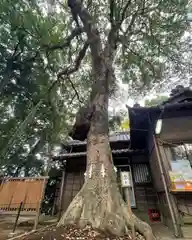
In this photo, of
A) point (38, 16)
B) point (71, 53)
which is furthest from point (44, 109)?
point (38, 16)

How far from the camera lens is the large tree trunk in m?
2.62

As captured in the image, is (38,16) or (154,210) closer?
(154,210)

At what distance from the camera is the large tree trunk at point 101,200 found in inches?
103

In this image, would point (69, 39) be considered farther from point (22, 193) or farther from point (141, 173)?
point (141, 173)

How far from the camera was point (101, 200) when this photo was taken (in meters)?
2.98

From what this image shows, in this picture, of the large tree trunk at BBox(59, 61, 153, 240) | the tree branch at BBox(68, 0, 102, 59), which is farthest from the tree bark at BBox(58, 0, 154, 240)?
the tree branch at BBox(68, 0, 102, 59)

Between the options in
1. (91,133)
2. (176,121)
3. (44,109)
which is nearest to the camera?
(91,133)

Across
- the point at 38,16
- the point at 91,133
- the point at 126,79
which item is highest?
the point at 38,16

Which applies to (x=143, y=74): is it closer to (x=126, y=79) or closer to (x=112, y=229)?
(x=126, y=79)

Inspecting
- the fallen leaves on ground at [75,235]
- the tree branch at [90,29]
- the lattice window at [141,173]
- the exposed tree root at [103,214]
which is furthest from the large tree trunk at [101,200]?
the lattice window at [141,173]

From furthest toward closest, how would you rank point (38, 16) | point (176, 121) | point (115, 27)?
point (38, 16) → point (115, 27) → point (176, 121)

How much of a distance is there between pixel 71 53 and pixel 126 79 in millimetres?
4206

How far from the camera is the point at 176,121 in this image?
6.22m

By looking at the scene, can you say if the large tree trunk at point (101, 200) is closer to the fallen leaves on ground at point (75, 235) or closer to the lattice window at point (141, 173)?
the fallen leaves on ground at point (75, 235)
